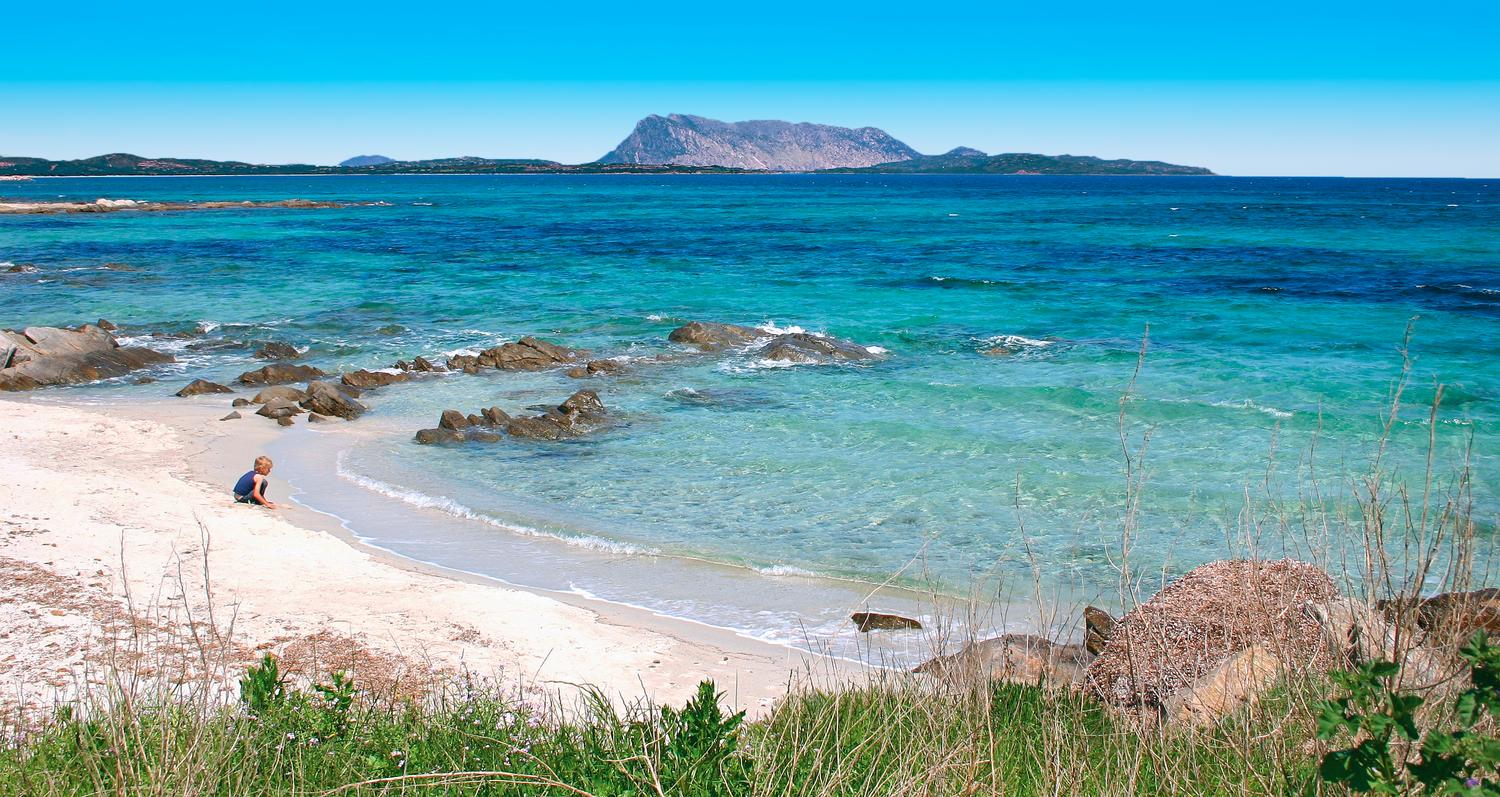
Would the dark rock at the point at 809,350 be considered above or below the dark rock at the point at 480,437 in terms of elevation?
above

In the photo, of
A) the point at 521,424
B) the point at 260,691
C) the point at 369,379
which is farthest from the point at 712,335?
the point at 260,691

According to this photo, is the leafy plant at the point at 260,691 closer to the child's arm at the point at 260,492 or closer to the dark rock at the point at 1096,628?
the dark rock at the point at 1096,628

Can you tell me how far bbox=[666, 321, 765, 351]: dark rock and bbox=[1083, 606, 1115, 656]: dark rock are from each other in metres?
16.7

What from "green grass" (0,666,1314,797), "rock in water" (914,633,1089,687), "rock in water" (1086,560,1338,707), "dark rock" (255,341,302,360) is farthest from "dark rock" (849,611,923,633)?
"dark rock" (255,341,302,360)

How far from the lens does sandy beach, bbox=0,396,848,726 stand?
7.77 meters

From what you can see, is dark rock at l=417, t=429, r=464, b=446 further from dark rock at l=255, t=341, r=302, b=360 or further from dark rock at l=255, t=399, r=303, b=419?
dark rock at l=255, t=341, r=302, b=360

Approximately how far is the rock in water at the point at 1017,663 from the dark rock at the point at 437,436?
10.2 metres

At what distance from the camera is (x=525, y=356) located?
2294 centimetres

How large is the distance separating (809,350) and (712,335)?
2.99 meters

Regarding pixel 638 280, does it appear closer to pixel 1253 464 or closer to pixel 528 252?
pixel 528 252

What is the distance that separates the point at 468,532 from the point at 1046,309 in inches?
890

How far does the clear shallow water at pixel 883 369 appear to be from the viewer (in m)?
12.3

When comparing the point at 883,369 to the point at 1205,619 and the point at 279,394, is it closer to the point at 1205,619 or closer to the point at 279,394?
the point at 279,394

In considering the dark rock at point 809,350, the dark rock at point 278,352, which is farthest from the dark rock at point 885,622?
the dark rock at point 278,352
